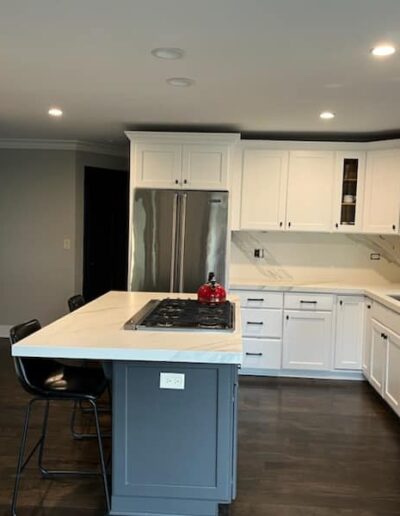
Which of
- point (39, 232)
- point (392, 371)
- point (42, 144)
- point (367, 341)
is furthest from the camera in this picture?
point (39, 232)

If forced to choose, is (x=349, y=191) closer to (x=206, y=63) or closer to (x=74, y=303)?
(x=206, y=63)

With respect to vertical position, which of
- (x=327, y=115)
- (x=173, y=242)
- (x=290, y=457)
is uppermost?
(x=327, y=115)

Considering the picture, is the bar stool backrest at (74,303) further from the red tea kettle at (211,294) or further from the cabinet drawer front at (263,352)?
the cabinet drawer front at (263,352)

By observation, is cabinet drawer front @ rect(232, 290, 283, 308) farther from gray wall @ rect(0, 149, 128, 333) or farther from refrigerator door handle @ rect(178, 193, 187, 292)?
gray wall @ rect(0, 149, 128, 333)

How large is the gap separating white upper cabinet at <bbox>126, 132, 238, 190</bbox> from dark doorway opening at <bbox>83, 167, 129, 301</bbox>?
63.1 inches

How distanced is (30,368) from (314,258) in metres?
3.36

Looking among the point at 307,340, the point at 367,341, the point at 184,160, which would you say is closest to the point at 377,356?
the point at 367,341

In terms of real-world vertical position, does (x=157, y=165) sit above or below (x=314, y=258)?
above

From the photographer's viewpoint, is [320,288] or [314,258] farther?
[314,258]

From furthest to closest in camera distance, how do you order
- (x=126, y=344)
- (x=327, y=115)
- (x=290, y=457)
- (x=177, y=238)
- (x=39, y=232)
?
(x=39, y=232) → (x=177, y=238) → (x=327, y=115) → (x=290, y=457) → (x=126, y=344)

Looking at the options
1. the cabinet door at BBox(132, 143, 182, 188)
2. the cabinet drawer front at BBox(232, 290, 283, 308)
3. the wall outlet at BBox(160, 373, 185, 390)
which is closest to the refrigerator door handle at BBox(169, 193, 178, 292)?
the cabinet door at BBox(132, 143, 182, 188)

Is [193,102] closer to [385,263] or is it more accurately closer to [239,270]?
[239,270]

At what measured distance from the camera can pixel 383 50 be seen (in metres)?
2.46

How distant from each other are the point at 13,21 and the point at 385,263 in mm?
4067
